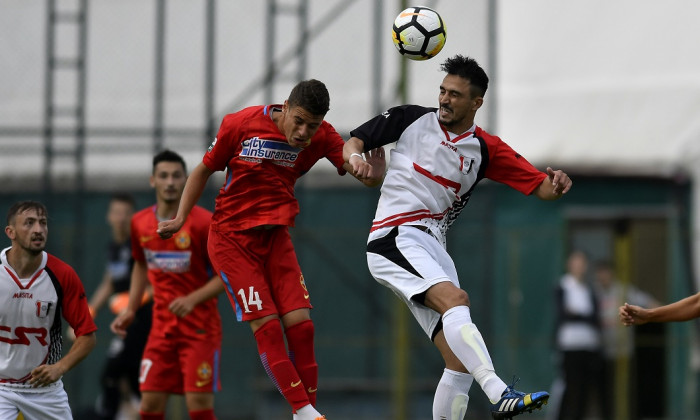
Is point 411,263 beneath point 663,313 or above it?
above

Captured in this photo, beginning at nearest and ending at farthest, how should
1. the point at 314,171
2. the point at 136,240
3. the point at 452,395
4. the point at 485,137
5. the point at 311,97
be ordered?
the point at 311,97 < the point at 452,395 < the point at 485,137 < the point at 136,240 < the point at 314,171

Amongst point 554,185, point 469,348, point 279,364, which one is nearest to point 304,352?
point 279,364

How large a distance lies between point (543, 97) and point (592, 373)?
5.77 m

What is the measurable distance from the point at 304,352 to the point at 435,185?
1427 mm

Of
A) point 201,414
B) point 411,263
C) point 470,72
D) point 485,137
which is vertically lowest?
point 201,414

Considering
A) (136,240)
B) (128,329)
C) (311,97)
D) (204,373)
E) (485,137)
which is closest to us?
(311,97)

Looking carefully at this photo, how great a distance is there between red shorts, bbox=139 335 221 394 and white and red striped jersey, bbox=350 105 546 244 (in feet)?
6.60

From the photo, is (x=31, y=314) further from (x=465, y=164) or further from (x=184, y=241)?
(x=465, y=164)

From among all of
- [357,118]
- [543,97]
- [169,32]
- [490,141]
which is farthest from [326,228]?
[490,141]

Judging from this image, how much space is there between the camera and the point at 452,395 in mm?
7352

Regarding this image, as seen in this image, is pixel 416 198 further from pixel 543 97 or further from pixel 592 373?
pixel 543 97

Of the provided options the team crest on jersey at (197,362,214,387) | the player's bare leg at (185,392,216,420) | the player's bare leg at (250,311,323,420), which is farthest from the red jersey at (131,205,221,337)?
the player's bare leg at (250,311,323,420)

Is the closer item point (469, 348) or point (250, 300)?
point (469, 348)

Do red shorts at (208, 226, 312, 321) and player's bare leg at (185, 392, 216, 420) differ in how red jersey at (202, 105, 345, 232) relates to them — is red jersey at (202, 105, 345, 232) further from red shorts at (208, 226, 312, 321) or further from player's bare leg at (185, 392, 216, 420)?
player's bare leg at (185, 392, 216, 420)
